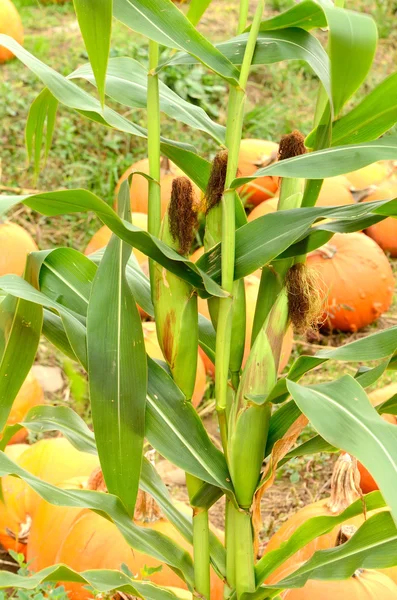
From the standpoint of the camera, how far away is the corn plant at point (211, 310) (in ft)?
4.16

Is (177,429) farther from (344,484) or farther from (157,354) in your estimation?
(157,354)

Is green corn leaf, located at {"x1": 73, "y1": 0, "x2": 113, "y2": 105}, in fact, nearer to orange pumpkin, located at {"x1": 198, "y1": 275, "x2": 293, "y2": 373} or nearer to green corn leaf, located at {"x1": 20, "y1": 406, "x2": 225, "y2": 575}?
green corn leaf, located at {"x1": 20, "y1": 406, "x2": 225, "y2": 575}

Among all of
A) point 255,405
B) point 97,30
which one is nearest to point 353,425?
point 255,405

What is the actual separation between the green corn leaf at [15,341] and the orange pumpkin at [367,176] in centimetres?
258

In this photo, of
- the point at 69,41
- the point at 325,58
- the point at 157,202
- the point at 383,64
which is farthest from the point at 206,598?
the point at 383,64

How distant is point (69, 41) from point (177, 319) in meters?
3.57

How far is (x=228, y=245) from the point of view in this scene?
4.27ft

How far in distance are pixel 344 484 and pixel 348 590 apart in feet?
0.71

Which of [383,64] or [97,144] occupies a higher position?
[383,64]

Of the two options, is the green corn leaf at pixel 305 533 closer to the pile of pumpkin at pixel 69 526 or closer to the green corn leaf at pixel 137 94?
the pile of pumpkin at pixel 69 526

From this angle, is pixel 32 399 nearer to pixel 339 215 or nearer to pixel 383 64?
pixel 339 215

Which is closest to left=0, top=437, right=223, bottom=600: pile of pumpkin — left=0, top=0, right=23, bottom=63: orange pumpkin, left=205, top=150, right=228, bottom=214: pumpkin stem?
left=205, top=150, right=228, bottom=214: pumpkin stem

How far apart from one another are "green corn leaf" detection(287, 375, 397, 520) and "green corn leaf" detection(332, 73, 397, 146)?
1.34 ft

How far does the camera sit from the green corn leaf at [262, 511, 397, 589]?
53.7 inches
